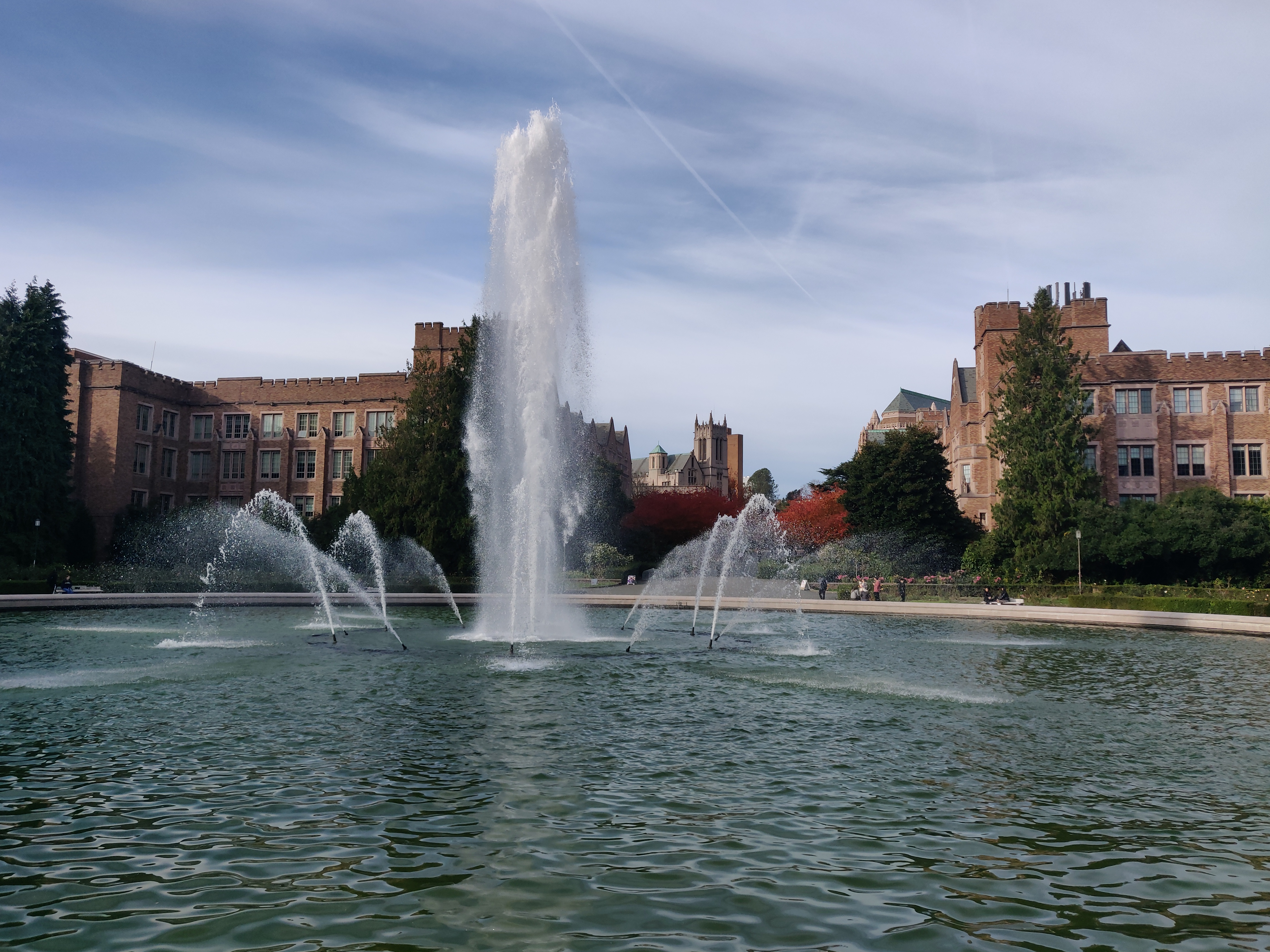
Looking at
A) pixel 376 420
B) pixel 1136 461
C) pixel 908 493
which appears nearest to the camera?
pixel 1136 461

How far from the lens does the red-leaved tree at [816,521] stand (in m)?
63.7

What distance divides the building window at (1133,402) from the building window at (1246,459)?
509cm

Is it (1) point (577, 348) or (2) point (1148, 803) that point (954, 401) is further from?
(2) point (1148, 803)

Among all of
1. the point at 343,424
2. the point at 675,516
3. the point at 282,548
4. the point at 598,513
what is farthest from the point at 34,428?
the point at 675,516

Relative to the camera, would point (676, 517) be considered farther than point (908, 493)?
Yes

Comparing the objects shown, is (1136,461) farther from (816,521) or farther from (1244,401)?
(816,521)

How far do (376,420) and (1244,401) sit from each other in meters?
55.6

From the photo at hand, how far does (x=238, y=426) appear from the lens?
64.5 m

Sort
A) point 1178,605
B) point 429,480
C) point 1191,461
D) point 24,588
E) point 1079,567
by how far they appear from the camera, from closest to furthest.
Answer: point 1178,605
point 24,588
point 1079,567
point 429,480
point 1191,461

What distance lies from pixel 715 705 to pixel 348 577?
86.4 feet

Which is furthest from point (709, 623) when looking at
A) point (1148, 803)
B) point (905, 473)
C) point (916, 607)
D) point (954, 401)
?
point (954, 401)

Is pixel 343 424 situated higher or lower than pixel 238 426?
higher

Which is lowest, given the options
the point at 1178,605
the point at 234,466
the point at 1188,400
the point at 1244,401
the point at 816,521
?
the point at 1178,605

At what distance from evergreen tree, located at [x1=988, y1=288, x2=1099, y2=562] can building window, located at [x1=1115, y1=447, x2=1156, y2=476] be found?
4.16 m
